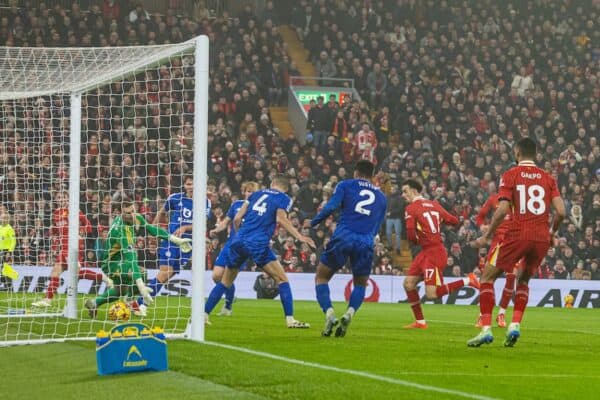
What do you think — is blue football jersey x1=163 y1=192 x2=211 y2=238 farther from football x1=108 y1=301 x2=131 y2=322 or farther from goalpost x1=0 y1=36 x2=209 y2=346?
football x1=108 y1=301 x2=131 y2=322

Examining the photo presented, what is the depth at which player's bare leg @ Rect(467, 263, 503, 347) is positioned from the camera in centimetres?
1121

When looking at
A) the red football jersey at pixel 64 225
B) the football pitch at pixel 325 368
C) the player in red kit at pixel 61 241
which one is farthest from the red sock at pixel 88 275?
the football pitch at pixel 325 368

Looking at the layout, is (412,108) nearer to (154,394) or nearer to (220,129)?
(220,129)

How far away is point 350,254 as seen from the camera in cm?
1309

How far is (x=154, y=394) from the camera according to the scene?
7.36m

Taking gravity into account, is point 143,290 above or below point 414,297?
above

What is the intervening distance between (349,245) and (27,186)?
8695 mm

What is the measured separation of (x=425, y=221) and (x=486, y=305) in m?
4.14

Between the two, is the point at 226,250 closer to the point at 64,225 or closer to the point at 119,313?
the point at 64,225

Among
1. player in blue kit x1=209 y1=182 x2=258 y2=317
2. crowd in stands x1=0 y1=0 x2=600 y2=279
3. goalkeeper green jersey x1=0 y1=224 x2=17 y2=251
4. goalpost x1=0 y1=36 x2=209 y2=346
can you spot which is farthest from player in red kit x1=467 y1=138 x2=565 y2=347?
crowd in stands x1=0 y1=0 x2=600 y2=279

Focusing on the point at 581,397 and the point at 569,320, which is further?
the point at 569,320

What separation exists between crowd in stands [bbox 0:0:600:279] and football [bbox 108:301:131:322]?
782 centimetres

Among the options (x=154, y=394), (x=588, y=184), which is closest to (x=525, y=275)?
(x=154, y=394)

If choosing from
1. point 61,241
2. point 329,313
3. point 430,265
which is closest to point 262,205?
point 329,313
